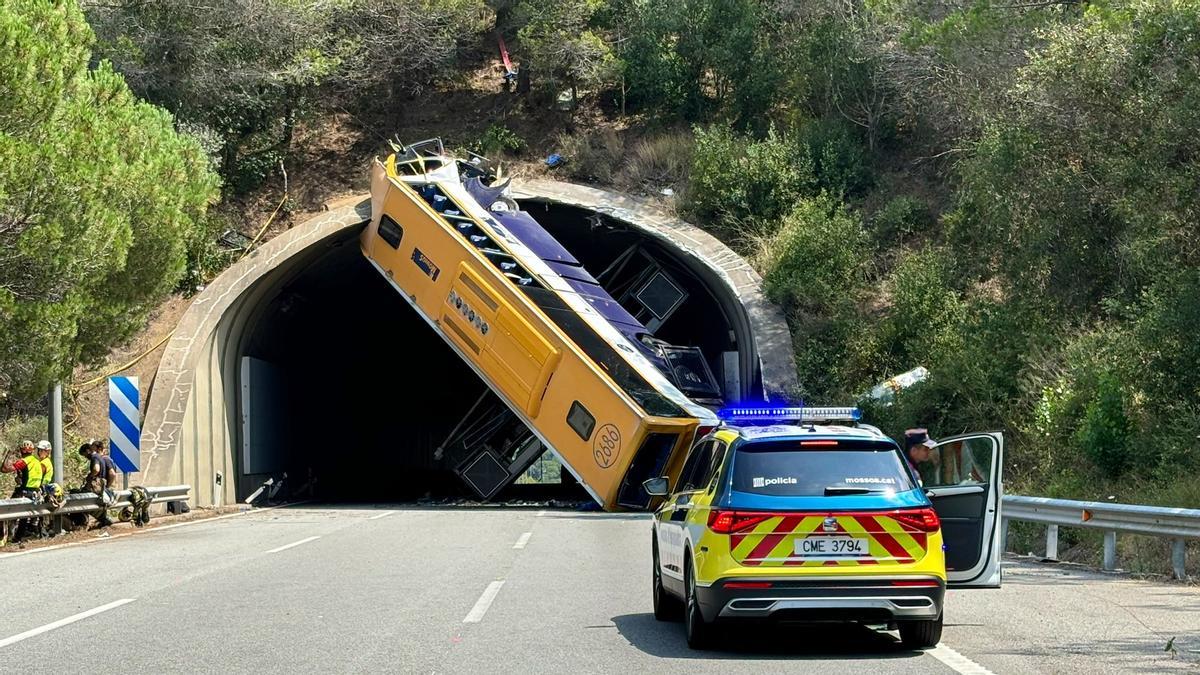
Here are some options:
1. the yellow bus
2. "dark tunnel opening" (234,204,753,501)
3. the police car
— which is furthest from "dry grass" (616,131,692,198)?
the police car

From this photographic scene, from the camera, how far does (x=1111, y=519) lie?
14.0 m

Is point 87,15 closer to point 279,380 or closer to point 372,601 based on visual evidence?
point 279,380

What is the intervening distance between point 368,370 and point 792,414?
36.1 metres

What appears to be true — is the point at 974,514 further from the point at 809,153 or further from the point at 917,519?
the point at 809,153

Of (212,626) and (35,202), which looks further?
(35,202)

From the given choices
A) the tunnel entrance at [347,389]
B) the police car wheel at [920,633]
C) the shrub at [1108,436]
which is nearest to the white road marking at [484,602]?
the police car wheel at [920,633]

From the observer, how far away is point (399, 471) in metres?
48.5

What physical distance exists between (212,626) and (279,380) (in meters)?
24.9

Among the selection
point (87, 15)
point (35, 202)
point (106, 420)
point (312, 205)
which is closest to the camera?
point (35, 202)

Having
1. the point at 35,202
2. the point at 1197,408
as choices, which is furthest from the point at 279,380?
the point at 1197,408

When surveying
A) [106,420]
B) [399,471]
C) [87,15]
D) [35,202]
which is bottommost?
[399,471]

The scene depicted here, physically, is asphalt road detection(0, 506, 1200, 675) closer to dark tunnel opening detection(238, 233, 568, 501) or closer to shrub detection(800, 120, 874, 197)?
dark tunnel opening detection(238, 233, 568, 501)

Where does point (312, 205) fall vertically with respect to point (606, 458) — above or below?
above

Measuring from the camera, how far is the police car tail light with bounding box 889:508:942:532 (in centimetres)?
862
